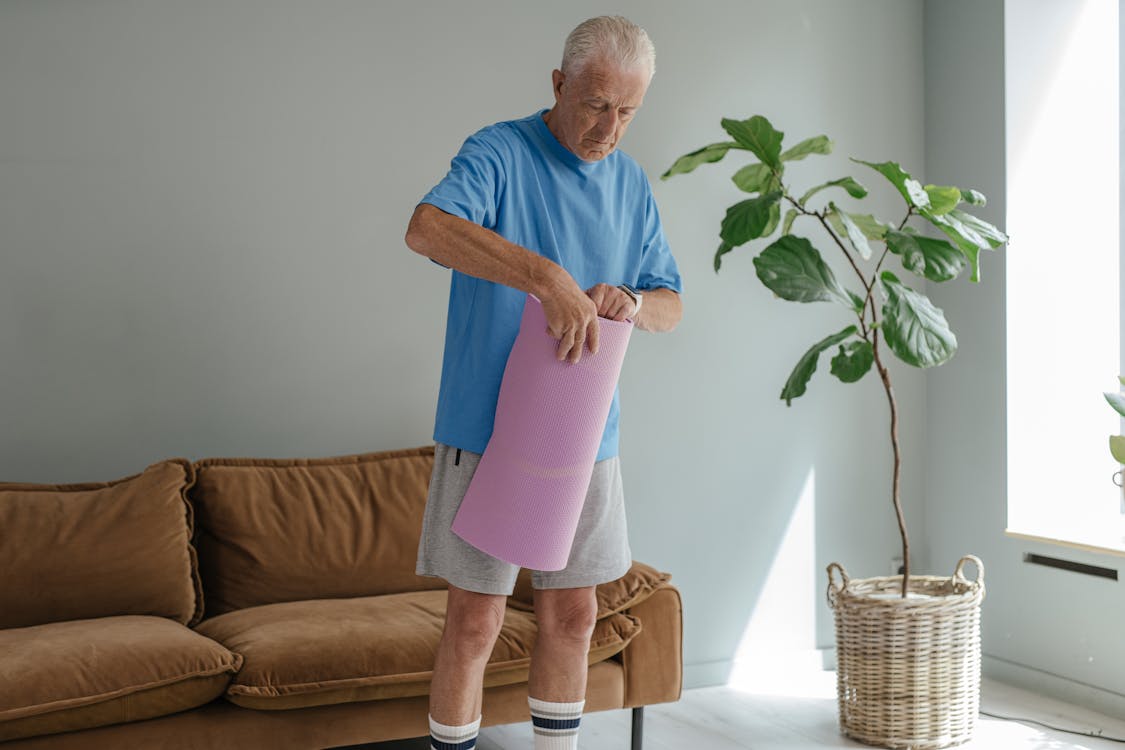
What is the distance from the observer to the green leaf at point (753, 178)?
3.03 m

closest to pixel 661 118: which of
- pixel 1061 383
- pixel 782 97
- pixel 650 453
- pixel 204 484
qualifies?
pixel 782 97

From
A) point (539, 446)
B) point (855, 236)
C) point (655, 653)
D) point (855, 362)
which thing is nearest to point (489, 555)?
point (539, 446)

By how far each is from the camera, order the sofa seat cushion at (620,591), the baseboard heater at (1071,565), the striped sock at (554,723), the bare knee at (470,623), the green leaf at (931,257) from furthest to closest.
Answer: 1. the baseboard heater at (1071,565)
2. the green leaf at (931,257)
3. the sofa seat cushion at (620,591)
4. the striped sock at (554,723)
5. the bare knee at (470,623)

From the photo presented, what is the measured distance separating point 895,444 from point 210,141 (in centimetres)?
200

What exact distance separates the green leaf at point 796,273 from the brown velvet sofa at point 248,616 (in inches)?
31.1

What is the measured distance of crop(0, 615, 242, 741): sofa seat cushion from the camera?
1944 mm

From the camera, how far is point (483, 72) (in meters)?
3.20

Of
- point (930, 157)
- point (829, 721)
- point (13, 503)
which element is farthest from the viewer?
point (930, 157)

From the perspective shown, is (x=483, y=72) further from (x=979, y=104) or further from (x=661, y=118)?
(x=979, y=104)

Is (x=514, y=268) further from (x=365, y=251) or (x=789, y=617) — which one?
(x=789, y=617)

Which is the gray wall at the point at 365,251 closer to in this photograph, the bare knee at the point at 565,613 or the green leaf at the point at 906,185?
the green leaf at the point at 906,185

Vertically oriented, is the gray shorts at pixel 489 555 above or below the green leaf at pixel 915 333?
below

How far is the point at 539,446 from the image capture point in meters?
1.63

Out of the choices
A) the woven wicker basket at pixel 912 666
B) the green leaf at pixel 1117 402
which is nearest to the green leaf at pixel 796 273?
the green leaf at pixel 1117 402
